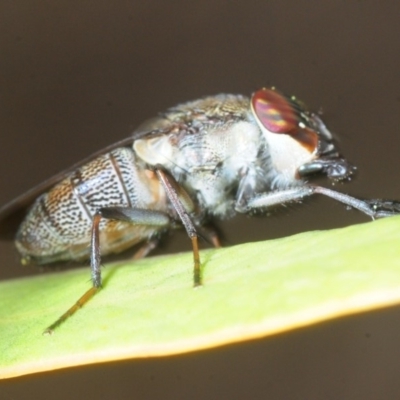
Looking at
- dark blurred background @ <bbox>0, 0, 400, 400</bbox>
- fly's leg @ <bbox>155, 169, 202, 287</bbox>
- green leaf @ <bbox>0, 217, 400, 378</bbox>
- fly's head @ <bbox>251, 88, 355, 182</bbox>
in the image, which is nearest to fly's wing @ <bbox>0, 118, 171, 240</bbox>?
fly's leg @ <bbox>155, 169, 202, 287</bbox>

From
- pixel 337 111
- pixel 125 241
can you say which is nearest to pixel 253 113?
pixel 125 241

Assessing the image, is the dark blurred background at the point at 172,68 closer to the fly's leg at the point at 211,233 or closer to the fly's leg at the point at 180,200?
the fly's leg at the point at 211,233

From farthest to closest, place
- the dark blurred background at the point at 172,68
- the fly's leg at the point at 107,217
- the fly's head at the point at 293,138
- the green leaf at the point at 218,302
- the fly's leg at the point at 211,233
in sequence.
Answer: the dark blurred background at the point at 172,68 → the fly's leg at the point at 211,233 → the fly's head at the point at 293,138 → the fly's leg at the point at 107,217 → the green leaf at the point at 218,302

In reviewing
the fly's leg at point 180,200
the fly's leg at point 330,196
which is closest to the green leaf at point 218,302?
the fly's leg at point 180,200

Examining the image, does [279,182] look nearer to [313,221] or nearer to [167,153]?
[167,153]

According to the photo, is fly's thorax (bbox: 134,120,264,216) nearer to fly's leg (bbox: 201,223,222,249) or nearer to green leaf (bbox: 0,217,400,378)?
fly's leg (bbox: 201,223,222,249)

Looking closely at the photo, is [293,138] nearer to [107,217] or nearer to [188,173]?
[188,173]
